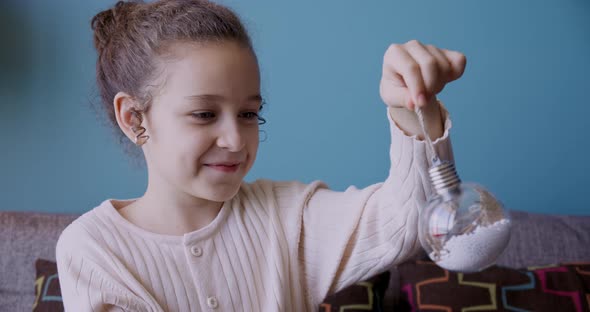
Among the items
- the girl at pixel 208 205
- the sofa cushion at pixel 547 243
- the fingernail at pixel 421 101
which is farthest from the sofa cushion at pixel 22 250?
the fingernail at pixel 421 101

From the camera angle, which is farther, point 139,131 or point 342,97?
point 342,97

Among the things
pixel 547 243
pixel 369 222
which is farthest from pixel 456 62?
pixel 547 243

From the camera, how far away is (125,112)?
1061mm

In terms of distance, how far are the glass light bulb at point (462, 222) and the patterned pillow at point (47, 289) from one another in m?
1.10

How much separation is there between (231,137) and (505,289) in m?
0.80

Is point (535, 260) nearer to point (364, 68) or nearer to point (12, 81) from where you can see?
point (364, 68)

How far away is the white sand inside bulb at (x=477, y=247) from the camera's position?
0.65 meters

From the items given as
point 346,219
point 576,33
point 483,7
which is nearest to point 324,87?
point 483,7

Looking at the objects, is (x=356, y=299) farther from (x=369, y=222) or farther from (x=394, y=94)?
(x=394, y=94)

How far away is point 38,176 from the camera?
1925 mm

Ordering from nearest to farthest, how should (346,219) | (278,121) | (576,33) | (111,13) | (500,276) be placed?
(346,219) → (111,13) → (500,276) → (576,33) → (278,121)

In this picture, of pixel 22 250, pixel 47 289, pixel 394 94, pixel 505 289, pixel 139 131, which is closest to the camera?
pixel 394 94

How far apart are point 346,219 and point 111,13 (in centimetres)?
57

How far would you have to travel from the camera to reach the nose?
3.06 ft
